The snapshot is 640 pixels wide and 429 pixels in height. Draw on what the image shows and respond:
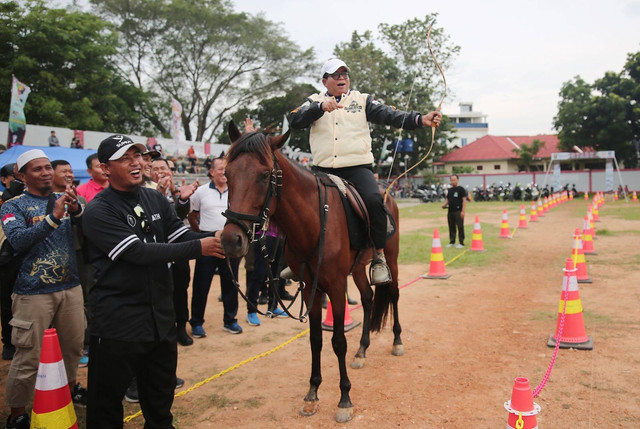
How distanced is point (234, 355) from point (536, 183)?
4031 cm

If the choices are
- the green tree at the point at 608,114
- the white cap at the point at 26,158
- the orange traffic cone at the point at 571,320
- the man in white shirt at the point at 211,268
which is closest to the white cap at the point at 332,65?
the man in white shirt at the point at 211,268

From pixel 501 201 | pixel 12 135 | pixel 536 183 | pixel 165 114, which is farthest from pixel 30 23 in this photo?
pixel 536 183

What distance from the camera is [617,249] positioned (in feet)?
37.4

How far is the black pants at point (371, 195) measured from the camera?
4.56 meters

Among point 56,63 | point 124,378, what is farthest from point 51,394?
point 56,63

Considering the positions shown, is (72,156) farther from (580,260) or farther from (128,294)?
(580,260)

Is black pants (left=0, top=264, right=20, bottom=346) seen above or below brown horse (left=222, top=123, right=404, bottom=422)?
below

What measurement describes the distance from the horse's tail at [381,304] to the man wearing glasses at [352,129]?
112 cm

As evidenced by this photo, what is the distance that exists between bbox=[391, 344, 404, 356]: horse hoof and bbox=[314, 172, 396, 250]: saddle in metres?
1.48

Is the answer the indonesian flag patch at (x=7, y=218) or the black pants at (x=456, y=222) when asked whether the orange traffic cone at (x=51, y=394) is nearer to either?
the indonesian flag patch at (x=7, y=218)

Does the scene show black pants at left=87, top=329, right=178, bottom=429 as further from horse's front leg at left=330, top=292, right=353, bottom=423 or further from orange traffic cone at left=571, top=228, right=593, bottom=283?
orange traffic cone at left=571, top=228, right=593, bottom=283

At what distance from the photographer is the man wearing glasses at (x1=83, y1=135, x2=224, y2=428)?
271cm

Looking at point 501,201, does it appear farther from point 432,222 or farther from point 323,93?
point 323,93

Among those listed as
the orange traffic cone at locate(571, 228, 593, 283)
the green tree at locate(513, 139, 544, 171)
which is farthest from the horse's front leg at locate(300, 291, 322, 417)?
the green tree at locate(513, 139, 544, 171)
